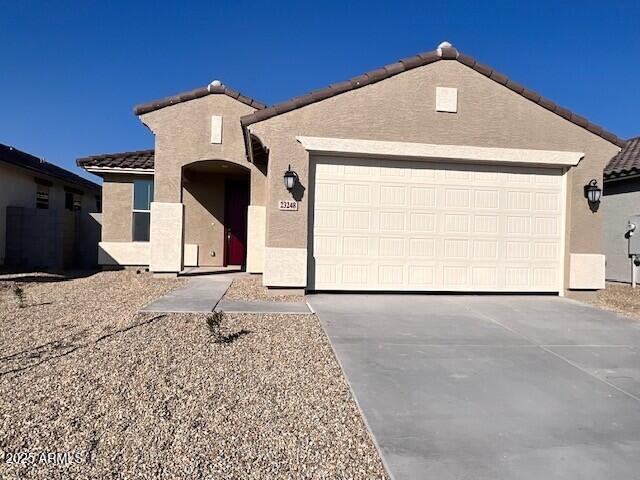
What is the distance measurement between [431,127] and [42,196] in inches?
641

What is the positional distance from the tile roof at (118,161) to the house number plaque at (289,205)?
6897 mm

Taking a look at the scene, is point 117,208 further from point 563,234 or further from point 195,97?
point 563,234

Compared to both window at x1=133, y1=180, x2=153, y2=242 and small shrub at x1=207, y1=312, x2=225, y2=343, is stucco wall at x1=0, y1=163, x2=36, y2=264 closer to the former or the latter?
window at x1=133, y1=180, x2=153, y2=242

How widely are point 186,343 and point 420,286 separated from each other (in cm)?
561

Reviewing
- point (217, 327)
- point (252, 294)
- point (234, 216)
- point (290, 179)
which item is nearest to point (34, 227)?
point (234, 216)

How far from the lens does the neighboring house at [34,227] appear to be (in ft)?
48.1

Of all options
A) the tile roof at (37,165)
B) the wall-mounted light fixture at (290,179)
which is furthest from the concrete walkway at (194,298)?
the tile roof at (37,165)

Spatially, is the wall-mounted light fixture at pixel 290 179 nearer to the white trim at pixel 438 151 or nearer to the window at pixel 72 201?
the white trim at pixel 438 151

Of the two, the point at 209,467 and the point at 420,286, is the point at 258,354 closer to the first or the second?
the point at 209,467

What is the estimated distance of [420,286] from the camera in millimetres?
9391

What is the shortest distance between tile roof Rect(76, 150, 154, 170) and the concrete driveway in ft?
30.8

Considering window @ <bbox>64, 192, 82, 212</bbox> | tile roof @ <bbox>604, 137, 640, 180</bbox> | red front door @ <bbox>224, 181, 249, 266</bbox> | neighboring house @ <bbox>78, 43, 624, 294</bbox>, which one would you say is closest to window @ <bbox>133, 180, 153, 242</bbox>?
red front door @ <bbox>224, 181, 249, 266</bbox>

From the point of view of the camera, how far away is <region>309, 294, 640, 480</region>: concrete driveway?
114 inches

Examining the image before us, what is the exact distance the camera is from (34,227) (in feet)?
48.6
